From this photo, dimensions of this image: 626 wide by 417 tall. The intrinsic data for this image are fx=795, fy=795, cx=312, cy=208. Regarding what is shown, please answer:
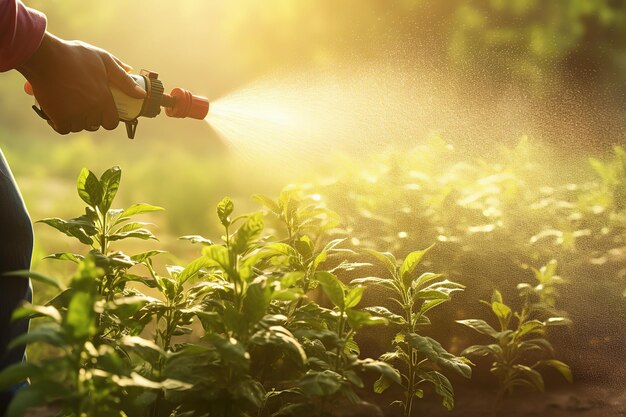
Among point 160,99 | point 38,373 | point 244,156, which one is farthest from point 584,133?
point 38,373

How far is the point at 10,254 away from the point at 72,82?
0.51 metres

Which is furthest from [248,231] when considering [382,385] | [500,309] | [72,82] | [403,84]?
[403,84]

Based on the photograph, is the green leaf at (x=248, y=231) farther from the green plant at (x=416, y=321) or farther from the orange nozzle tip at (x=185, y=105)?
the orange nozzle tip at (x=185, y=105)

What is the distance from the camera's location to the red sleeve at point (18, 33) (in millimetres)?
2016

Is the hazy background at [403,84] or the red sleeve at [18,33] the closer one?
the red sleeve at [18,33]

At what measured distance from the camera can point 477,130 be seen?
24.6 ft

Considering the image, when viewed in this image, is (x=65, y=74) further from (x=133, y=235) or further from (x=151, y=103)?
(x=133, y=235)

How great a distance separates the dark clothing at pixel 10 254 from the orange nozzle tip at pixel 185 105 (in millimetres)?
679

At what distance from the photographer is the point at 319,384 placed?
1.57 meters

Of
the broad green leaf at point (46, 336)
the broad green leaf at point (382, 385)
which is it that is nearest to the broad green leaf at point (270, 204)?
the broad green leaf at point (382, 385)

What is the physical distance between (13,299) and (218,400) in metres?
0.88

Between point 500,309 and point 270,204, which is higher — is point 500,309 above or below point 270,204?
below

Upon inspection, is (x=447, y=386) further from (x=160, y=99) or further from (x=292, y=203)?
(x=160, y=99)

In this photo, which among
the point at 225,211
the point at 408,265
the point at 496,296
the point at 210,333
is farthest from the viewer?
the point at 496,296
